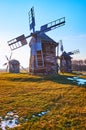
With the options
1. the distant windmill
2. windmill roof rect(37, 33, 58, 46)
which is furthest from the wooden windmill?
the distant windmill

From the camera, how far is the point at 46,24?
37594mm

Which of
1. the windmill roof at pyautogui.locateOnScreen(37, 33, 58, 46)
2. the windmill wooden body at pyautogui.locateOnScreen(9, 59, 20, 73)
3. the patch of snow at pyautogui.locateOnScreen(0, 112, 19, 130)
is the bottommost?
the patch of snow at pyautogui.locateOnScreen(0, 112, 19, 130)

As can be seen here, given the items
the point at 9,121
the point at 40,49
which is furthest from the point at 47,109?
the point at 40,49

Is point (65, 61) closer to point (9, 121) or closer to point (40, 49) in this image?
point (40, 49)

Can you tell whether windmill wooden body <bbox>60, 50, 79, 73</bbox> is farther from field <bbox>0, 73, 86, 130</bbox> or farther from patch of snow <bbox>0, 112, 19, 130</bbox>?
patch of snow <bbox>0, 112, 19, 130</bbox>

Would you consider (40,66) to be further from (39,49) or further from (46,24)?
(46,24)

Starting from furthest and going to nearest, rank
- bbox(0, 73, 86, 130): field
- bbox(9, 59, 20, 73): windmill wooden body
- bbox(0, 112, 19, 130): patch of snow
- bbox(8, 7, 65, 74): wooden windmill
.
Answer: bbox(9, 59, 20, 73): windmill wooden body < bbox(8, 7, 65, 74): wooden windmill < bbox(0, 73, 86, 130): field < bbox(0, 112, 19, 130): patch of snow

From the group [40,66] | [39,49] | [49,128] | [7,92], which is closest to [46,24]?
[39,49]

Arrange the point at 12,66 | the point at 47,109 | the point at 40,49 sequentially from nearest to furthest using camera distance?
the point at 47,109 → the point at 40,49 → the point at 12,66

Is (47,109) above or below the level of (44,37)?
below

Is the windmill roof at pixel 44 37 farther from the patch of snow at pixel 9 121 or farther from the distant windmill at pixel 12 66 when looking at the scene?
the patch of snow at pixel 9 121

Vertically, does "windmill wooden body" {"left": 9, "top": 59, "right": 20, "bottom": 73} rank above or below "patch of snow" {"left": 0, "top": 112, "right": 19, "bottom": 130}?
above

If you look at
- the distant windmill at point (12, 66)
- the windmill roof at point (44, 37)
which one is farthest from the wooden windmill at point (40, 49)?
the distant windmill at point (12, 66)

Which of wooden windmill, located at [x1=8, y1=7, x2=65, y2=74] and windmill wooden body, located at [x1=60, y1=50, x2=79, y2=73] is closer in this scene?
wooden windmill, located at [x1=8, y1=7, x2=65, y2=74]
